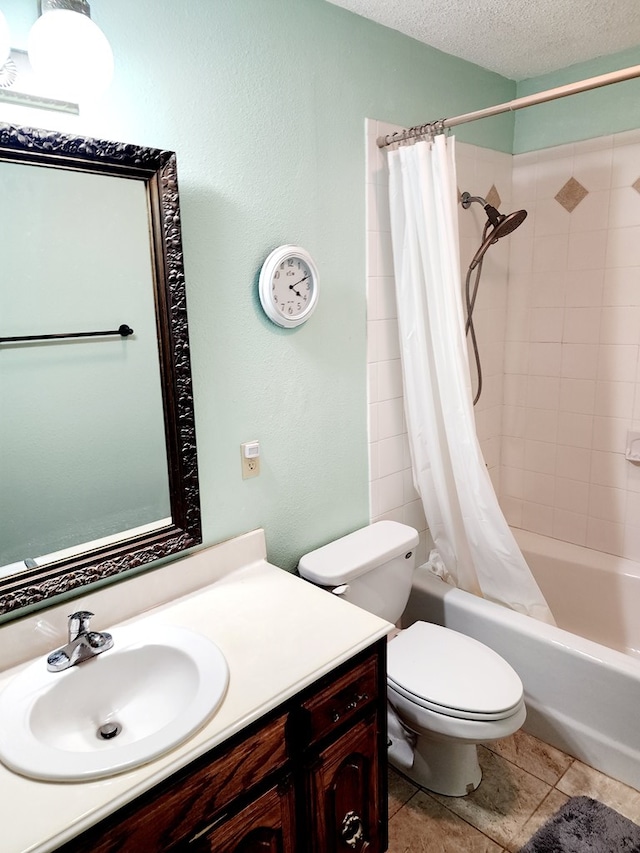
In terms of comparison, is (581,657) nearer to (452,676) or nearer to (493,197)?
(452,676)

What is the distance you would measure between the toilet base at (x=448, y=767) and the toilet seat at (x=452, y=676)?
249 mm

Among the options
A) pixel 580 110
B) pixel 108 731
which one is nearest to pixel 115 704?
pixel 108 731

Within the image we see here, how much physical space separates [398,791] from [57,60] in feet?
7.23

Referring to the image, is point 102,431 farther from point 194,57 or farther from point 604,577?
point 604,577

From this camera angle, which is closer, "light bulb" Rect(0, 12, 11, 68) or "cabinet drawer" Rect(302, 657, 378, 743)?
"light bulb" Rect(0, 12, 11, 68)

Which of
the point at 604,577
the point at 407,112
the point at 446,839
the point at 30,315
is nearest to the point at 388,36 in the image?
the point at 407,112

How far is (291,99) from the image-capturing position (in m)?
1.61

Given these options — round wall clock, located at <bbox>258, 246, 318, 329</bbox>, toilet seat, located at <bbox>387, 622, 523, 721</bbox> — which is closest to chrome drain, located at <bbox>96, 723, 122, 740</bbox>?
toilet seat, located at <bbox>387, 622, 523, 721</bbox>

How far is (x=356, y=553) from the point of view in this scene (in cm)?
182

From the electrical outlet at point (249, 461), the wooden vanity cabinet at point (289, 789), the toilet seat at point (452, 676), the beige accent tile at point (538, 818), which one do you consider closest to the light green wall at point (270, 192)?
the electrical outlet at point (249, 461)

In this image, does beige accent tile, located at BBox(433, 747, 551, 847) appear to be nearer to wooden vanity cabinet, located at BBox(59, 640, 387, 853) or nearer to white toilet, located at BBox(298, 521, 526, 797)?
white toilet, located at BBox(298, 521, 526, 797)

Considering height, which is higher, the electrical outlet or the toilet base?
the electrical outlet

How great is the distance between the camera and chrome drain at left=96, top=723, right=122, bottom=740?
1.19m

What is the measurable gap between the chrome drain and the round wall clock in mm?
1105
